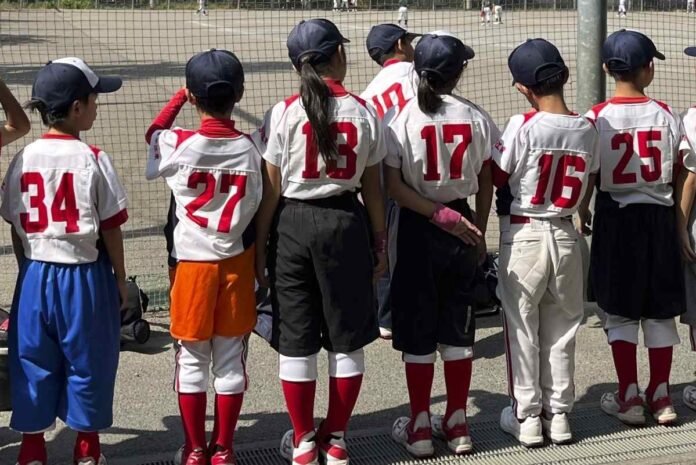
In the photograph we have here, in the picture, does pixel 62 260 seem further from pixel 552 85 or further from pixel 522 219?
pixel 552 85

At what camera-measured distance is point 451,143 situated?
419 cm

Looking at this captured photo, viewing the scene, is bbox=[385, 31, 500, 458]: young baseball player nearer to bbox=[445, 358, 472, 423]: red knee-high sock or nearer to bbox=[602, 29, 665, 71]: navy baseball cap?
bbox=[445, 358, 472, 423]: red knee-high sock

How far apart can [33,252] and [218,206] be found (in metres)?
0.72

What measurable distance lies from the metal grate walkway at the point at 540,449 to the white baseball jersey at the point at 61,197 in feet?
3.53

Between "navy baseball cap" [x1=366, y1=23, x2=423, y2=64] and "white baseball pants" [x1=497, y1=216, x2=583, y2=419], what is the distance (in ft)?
5.91

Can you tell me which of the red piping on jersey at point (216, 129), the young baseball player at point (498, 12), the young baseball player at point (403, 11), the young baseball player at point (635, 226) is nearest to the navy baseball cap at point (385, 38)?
the young baseball player at point (635, 226)

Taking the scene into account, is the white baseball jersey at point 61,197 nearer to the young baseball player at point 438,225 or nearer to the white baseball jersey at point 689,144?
the young baseball player at point 438,225

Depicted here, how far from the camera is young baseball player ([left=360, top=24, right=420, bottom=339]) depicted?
5.67 metres

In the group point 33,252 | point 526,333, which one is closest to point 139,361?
point 33,252

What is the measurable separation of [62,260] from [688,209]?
2.78 metres

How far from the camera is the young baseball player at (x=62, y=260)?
383cm

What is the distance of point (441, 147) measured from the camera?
419cm

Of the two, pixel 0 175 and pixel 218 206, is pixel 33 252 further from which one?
pixel 0 175

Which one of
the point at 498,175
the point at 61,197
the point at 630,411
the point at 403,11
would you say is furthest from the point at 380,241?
the point at 403,11
